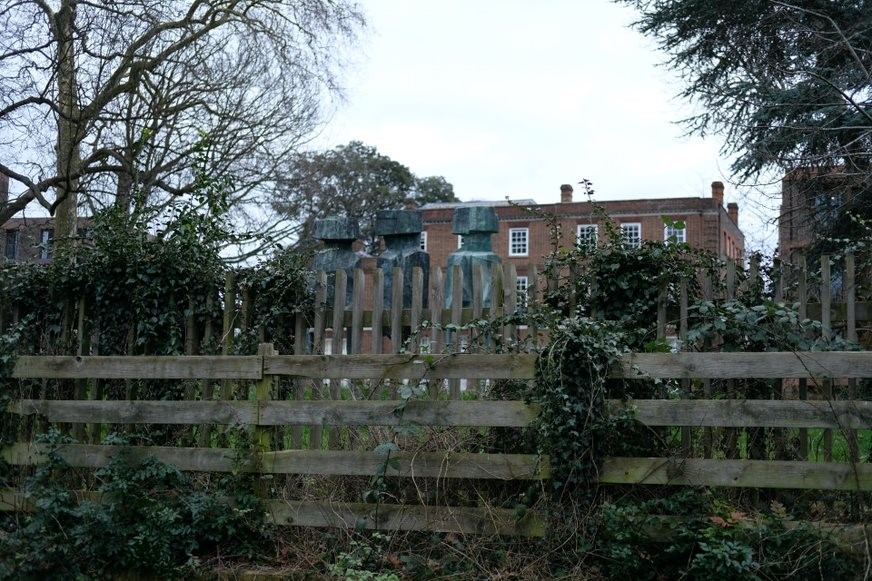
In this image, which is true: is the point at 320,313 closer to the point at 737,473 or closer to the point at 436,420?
the point at 436,420

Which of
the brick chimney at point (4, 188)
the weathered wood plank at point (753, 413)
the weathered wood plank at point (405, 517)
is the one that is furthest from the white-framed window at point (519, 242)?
the weathered wood plank at point (753, 413)

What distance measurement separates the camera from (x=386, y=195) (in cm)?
5344

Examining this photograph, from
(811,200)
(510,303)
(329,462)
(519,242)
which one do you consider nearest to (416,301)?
(510,303)

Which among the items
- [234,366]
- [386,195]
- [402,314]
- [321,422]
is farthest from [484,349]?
[386,195]

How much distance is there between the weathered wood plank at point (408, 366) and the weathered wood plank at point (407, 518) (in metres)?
0.86

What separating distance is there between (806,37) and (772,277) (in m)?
9.59

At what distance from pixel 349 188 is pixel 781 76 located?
34.1 meters

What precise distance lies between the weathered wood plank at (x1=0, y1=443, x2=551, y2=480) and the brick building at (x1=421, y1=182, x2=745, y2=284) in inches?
1423

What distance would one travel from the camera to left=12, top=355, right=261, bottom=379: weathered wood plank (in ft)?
20.5

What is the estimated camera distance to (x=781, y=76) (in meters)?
14.8

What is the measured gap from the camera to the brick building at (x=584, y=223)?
Result: 44750 millimetres

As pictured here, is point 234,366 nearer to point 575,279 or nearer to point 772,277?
point 575,279

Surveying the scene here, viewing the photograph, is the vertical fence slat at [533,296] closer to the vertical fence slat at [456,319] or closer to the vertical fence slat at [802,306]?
the vertical fence slat at [456,319]

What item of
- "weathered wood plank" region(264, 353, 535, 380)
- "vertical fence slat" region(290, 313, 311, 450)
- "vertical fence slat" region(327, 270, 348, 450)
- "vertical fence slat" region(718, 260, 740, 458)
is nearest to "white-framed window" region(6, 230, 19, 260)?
"vertical fence slat" region(290, 313, 311, 450)
